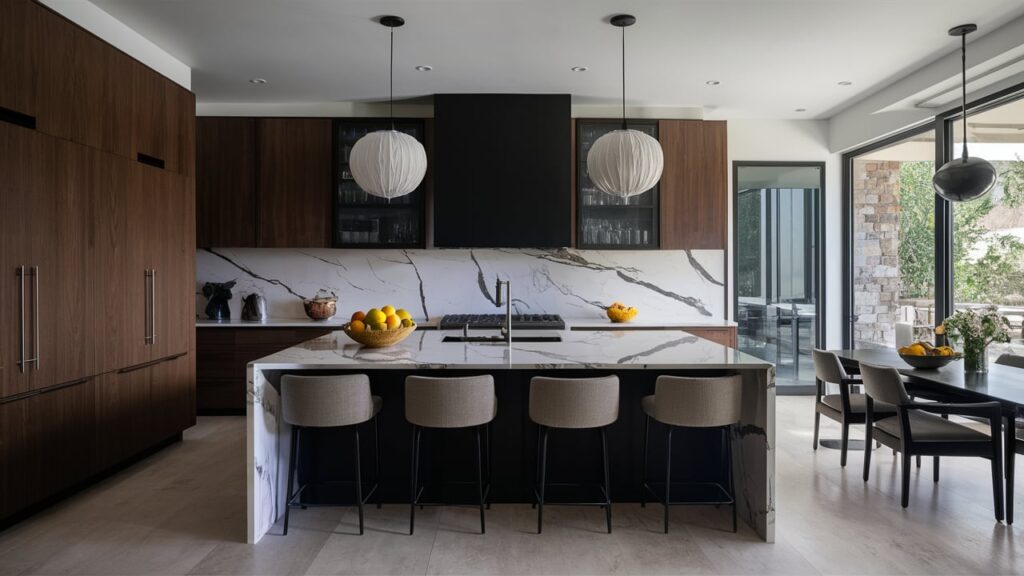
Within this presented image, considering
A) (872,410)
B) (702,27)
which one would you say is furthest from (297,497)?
(702,27)

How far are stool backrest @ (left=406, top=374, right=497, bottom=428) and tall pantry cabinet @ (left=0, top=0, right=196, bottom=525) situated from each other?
1.86m

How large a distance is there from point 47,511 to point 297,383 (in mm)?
1620

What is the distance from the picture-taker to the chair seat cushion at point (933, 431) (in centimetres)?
317

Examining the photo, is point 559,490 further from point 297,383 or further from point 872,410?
point 872,410

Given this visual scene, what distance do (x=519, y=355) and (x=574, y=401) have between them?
402 mm

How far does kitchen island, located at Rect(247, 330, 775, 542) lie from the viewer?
2865 mm

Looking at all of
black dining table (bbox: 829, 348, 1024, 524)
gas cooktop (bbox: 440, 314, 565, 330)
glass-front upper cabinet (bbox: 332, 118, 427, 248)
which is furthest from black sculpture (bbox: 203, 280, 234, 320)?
black dining table (bbox: 829, 348, 1024, 524)

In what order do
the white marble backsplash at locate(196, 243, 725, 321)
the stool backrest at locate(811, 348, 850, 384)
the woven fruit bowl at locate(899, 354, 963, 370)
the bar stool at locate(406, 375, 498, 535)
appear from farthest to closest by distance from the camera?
the white marble backsplash at locate(196, 243, 725, 321)
the stool backrest at locate(811, 348, 850, 384)
the woven fruit bowl at locate(899, 354, 963, 370)
the bar stool at locate(406, 375, 498, 535)

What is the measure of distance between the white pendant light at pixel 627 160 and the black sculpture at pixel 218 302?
11.9 ft

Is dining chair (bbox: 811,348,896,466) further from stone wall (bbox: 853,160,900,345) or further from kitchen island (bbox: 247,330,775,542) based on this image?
stone wall (bbox: 853,160,900,345)

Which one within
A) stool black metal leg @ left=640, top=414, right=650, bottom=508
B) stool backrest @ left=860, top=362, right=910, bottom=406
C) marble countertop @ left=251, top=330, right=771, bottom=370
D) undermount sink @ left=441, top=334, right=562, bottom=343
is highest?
undermount sink @ left=441, top=334, right=562, bottom=343

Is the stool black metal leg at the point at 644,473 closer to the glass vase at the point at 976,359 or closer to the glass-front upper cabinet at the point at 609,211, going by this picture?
the glass vase at the point at 976,359

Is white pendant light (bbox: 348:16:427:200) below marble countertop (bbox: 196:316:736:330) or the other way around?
the other way around

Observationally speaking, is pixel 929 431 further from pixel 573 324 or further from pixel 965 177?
pixel 573 324
